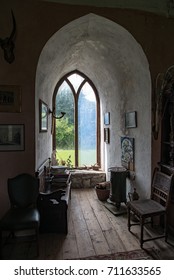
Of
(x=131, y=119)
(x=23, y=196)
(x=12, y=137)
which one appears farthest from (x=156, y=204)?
(x=12, y=137)

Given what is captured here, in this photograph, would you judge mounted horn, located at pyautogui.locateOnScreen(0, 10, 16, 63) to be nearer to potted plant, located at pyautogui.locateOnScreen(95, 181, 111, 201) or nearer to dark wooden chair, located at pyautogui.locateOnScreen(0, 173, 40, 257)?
dark wooden chair, located at pyautogui.locateOnScreen(0, 173, 40, 257)

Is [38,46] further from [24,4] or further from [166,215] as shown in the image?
[166,215]

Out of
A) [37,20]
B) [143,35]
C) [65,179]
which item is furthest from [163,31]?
[65,179]

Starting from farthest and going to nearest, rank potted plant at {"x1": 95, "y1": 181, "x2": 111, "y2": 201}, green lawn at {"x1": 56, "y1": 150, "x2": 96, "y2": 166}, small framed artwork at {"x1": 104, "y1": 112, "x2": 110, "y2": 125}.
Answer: green lawn at {"x1": 56, "y1": 150, "x2": 96, "y2": 166}
small framed artwork at {"x1": 104, "y1": 112, "x2": 110, "y2": 125}
potted plant at {"x1": 95, "y1": 181, "x2": 111, "y2": 201}

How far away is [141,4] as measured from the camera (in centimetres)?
278

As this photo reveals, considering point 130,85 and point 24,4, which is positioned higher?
point 24,4

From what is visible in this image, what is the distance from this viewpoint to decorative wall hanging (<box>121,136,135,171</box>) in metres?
3.45

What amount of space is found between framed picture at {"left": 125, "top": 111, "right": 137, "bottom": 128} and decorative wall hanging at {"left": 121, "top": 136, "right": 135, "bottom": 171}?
231 millimetres

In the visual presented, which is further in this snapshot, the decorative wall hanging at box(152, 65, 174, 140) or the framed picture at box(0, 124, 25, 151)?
the decorative wall hanging at box(152, 65, 174, 140)

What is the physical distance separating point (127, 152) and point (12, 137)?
77.4 inches

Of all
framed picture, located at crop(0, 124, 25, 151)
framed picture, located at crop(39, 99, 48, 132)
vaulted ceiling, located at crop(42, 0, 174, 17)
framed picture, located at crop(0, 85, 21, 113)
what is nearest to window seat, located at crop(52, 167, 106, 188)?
framed picture, located at crop(39, 99, 48, 132)

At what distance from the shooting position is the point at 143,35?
2816 millimetres
